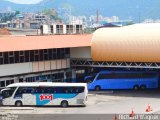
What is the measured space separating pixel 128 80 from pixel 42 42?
30.4 feet

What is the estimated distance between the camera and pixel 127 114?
98.2 feet

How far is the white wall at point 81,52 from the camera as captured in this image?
1695 inches

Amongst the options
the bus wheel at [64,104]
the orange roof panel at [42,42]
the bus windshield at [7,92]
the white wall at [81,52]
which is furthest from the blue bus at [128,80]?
the bus windshield at [7,92]

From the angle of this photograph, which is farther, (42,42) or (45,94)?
(42,42)

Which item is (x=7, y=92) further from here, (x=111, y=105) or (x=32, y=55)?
(x=111, y=105)

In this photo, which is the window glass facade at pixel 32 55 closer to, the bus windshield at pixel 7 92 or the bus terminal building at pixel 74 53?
the bus terminal building at pixel 74 53

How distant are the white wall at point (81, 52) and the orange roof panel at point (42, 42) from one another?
3.92ft

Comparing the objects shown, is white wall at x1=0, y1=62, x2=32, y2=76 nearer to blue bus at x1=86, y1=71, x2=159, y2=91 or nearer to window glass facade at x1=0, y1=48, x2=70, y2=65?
window glass facade at x1=0, y1=48, x2=70, y2=65

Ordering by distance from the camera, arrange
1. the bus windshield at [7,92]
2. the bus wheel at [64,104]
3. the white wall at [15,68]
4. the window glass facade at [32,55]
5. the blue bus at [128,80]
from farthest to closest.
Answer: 1. the blue bus at [128,80]
2. the window glass facade at [32,55]
3. the white wall at [15,68]
4. the bus wheel at [64,104]
5. the bus windshield at [7,92]

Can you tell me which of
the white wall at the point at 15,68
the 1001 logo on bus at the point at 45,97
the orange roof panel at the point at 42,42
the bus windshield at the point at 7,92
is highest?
the orange roof panel at the point at 42,42

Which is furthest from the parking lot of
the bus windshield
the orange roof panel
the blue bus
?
the orange roof panel

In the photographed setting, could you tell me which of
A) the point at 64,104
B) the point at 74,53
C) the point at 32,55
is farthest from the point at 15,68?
the point at 64,104

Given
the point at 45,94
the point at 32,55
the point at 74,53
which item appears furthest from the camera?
the point at 74,53

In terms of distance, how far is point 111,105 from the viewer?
3434 centimetres
